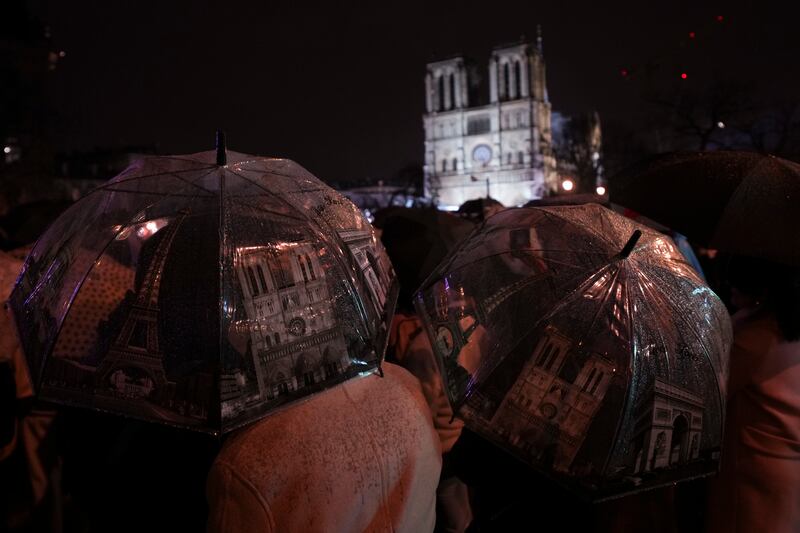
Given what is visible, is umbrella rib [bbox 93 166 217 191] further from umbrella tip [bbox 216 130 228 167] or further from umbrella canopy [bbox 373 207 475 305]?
umbrella canopy [bbox 373 207 475 305]

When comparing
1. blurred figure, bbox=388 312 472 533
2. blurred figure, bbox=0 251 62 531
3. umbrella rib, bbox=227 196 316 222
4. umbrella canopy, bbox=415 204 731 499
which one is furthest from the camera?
blurred figure, bbox=0 251 62 531

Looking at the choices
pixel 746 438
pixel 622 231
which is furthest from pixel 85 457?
pixel 746 438

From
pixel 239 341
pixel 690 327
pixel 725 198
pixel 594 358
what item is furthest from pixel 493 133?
pixel 239 341

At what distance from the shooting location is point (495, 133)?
75188 millimetres

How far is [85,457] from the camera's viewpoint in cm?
314

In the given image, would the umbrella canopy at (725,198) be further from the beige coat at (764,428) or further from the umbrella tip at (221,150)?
the umbrella tip at (221,150)

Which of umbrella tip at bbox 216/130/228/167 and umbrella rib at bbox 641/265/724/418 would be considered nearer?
umbrella tip at bbox 216/130/228/167

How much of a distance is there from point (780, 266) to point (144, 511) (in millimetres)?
3144

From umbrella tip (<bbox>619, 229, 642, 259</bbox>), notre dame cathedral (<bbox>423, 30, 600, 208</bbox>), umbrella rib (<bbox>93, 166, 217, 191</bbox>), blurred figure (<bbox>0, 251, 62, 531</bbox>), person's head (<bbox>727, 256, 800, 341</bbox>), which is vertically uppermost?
notre dame cathedral (<bbox>423, 30, 600, 208</bbox>)

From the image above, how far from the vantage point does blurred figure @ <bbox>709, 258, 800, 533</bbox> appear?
2.46 m

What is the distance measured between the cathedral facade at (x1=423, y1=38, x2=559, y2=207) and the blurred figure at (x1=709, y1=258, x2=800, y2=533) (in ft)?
232

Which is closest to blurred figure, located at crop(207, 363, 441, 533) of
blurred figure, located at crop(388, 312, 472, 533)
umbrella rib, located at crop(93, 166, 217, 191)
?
blurred figure, located at crop(388, 312, 472, 533)

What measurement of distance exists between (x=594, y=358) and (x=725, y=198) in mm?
1456

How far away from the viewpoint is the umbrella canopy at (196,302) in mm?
1606
